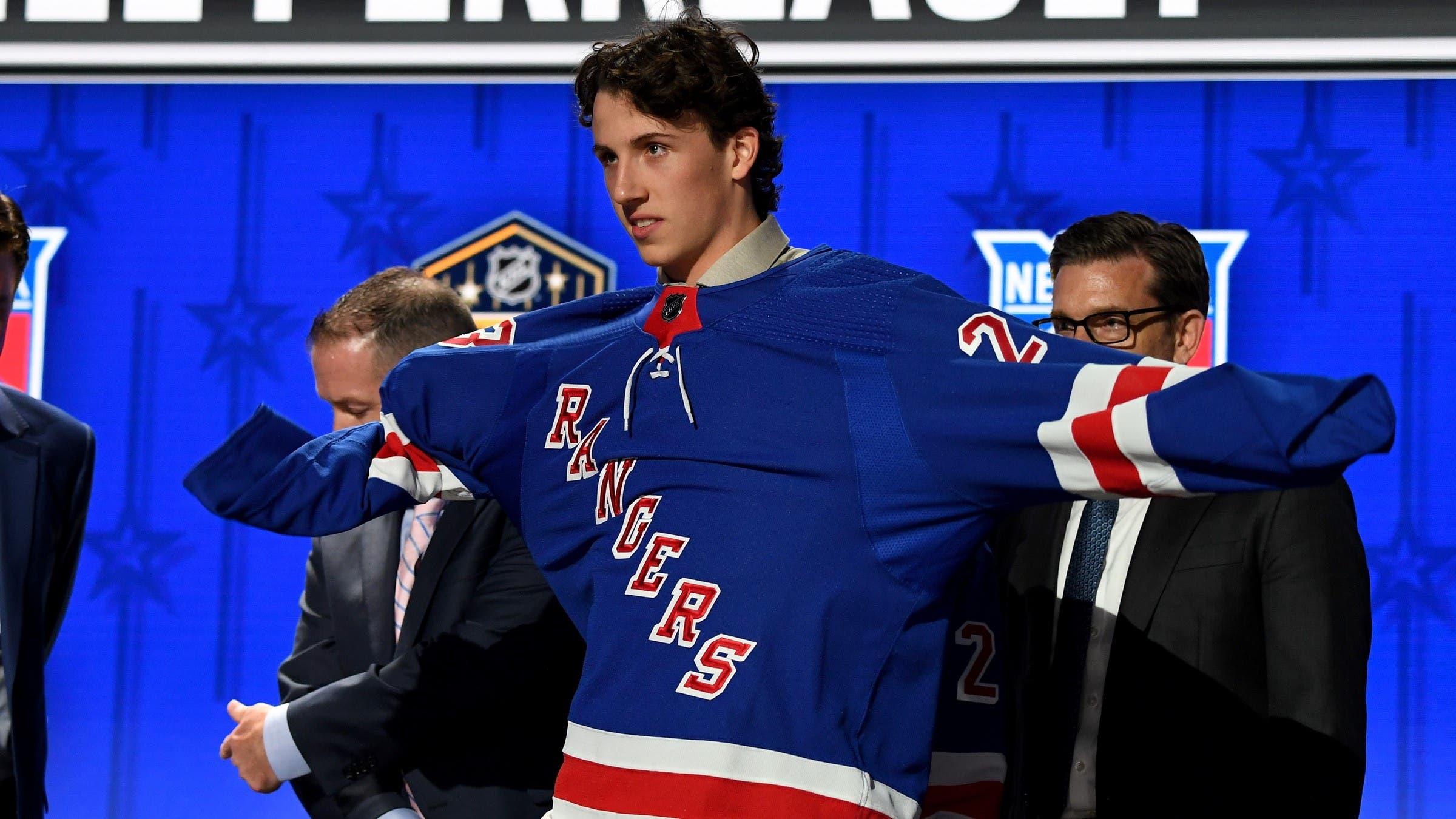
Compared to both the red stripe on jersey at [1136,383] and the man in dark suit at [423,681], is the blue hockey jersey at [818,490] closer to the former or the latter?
the red stripe on jersey at [1136,383]

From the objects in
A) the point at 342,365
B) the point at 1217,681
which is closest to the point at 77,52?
the point at 342,365

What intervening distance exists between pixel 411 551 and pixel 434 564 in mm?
80

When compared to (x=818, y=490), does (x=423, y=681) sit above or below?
below

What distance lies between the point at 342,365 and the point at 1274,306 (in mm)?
2269

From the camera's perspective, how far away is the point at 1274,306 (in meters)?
3.52

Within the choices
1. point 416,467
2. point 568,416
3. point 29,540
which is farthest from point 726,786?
point 29,540

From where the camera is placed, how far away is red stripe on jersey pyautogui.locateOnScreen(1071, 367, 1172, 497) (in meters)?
1.28

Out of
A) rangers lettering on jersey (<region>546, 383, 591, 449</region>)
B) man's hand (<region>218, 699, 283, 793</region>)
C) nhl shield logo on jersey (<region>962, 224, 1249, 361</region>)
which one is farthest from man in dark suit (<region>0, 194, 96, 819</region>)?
nhl shield logo on jersey (<region>962, 224, 1249, 361</region>)

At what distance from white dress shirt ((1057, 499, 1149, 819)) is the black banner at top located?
1.98 m

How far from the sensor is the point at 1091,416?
1.29 m

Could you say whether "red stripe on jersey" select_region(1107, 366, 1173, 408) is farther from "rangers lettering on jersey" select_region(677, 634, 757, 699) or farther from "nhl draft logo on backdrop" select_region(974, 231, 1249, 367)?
"nhl draft logo on backdrop" select_region(974, 231, 1249, 367)

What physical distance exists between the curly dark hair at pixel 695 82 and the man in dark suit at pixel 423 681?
700mm

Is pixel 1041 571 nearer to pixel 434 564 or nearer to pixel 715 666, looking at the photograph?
pixel 715 666

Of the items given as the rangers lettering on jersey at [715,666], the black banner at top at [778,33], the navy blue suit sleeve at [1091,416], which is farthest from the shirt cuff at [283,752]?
the black banner at top at [778,33]
